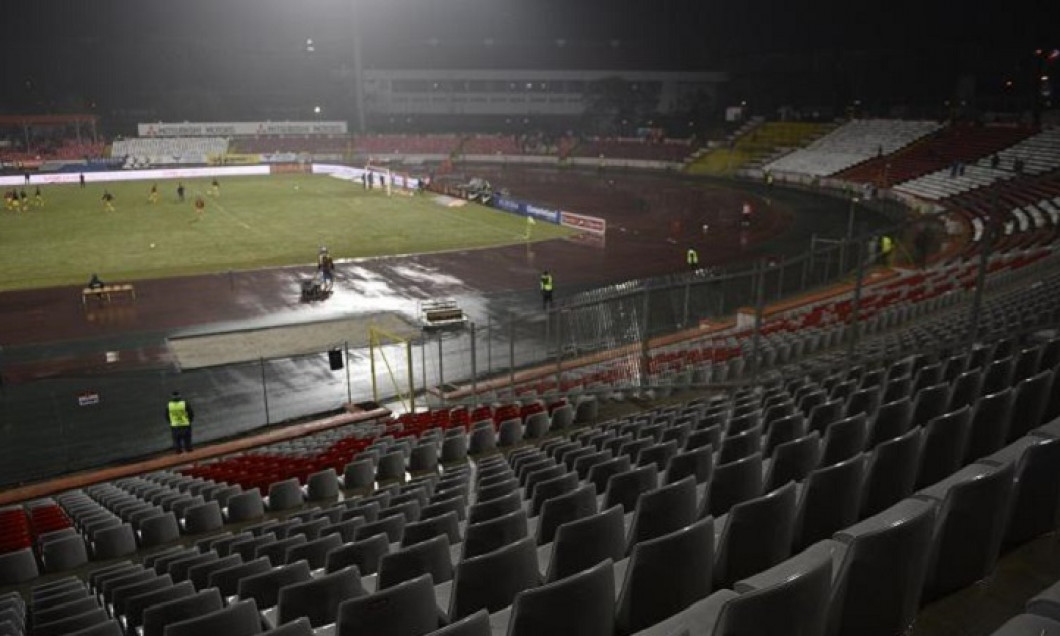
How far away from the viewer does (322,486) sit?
36.8 ft

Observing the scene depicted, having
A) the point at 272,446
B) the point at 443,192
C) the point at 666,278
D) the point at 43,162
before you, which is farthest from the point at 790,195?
the point at 43,162

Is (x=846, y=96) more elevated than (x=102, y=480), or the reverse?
(x=846, y=96)

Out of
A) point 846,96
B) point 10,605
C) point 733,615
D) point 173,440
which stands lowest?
point 173,440

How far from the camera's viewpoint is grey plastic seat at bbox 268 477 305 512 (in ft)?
35.9

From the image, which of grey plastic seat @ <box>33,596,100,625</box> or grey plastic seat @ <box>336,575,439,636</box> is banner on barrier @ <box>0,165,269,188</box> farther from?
grey plastic seat @ <box>336,575,439,636</box>

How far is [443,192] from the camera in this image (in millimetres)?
62562

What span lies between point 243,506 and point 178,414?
7.45 metres

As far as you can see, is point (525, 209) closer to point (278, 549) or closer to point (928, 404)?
point (278, 549)

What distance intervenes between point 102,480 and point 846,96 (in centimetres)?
8951

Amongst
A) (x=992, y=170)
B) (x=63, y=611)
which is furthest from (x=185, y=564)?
(x=992, y=170)

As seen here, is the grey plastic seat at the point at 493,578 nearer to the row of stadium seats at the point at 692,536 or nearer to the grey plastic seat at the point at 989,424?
the row of stadium seats at the point at 692,536

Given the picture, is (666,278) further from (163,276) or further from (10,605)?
(10,605)

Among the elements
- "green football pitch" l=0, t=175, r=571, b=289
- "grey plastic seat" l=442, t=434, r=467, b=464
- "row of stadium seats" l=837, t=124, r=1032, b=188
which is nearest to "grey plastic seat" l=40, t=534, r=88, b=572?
"grey plastic seat" l=442, t=434, r=467, b=464

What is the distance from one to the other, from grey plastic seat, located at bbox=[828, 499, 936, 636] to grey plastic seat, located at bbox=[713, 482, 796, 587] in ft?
2.32
